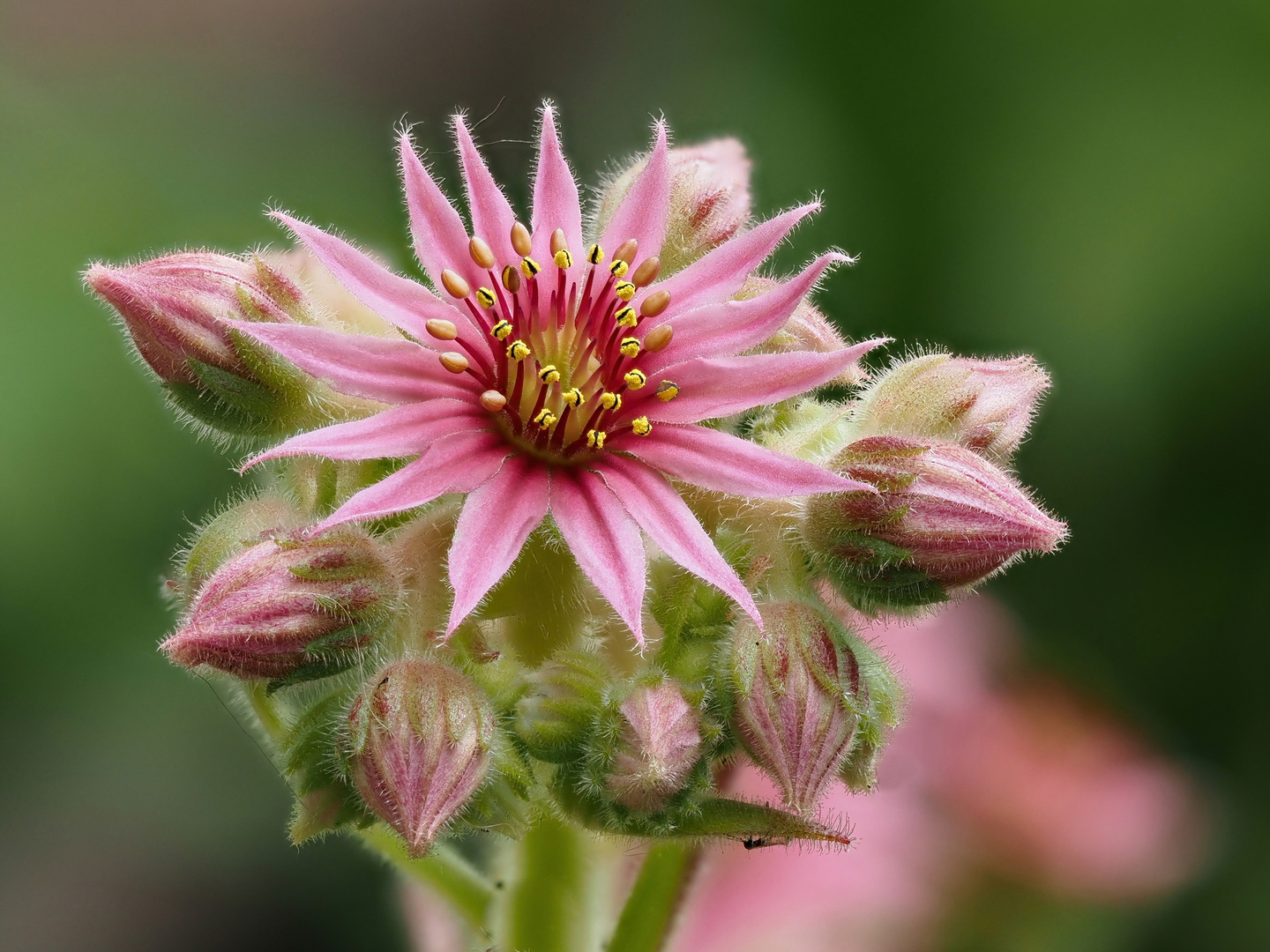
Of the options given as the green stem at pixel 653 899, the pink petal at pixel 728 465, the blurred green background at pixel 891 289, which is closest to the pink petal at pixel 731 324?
the pink petal at pixel 728 465

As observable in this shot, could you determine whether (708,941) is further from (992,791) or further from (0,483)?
(0,483)

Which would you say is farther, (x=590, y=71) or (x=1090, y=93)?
(x=590, y=71)

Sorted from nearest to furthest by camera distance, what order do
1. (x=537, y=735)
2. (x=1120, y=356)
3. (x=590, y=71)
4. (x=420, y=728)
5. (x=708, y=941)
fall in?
(x=420, y=728)
(x=537, y=735)
(x=708, y=941)
(x=1120, y=356)
(x=590, y=71)

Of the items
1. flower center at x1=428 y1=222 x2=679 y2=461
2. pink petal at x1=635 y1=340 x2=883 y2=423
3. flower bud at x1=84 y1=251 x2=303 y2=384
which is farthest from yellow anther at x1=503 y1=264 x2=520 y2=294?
flower bud at x1=84 y1=251 x2=303 y2=384

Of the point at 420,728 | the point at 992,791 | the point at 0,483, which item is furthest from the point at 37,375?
the point at 992,791

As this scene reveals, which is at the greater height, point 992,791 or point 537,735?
point 537,735

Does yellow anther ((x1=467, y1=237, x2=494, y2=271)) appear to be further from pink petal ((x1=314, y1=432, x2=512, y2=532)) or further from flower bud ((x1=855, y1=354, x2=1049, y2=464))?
flower bud ((x1=855, y1=354, x2=1049, y2=464))

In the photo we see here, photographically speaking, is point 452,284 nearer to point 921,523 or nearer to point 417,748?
point 417,748

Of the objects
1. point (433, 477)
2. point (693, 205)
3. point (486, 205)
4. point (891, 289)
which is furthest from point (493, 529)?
point (891, 289)
